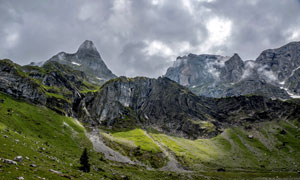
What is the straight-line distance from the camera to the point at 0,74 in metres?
155

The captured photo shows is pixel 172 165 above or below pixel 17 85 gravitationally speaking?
below

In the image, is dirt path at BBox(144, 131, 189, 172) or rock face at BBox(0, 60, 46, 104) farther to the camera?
rock face at BBox(0, 60, 46, 104)

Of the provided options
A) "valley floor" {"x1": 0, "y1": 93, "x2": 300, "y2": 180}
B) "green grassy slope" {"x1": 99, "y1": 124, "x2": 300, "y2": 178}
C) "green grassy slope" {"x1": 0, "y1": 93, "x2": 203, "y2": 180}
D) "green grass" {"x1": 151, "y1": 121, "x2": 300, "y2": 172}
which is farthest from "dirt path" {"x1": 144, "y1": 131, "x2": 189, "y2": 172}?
"green grassy slope" {"x1": 0, "y1": 93, "x2": 203, "y2": 180}

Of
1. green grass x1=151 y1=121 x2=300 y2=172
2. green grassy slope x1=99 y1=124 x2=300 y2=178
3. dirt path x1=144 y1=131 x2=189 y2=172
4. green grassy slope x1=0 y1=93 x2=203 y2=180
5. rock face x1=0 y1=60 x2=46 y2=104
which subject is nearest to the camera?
green grassy slope x1=0 y1=93 x2=203 y2=180

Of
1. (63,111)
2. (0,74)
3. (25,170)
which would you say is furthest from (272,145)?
(0,74)

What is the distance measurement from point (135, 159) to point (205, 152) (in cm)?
7642

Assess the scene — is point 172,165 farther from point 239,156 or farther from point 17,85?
point 17,85

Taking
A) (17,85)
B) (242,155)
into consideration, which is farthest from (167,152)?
(17,85)

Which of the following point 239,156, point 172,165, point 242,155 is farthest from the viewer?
point 242,155

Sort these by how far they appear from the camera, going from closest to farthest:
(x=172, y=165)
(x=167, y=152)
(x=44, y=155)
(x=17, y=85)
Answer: (x=44, y=155), (x=172, y=165), (x=167, y=152), (x=17, y=85)

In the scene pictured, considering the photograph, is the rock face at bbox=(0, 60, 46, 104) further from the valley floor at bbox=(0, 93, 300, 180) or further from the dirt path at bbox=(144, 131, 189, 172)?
the dirt path at bbox=(144, 131, 189, 172)

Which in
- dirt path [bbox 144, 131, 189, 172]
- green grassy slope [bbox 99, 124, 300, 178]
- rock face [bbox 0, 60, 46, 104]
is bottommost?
dirt path [bbox 144, 131, 189, 172]

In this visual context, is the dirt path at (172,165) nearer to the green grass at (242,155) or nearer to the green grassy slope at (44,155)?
the green grass at (242,155)

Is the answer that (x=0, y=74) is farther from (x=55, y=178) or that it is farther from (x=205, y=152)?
(x=205, y=152)
